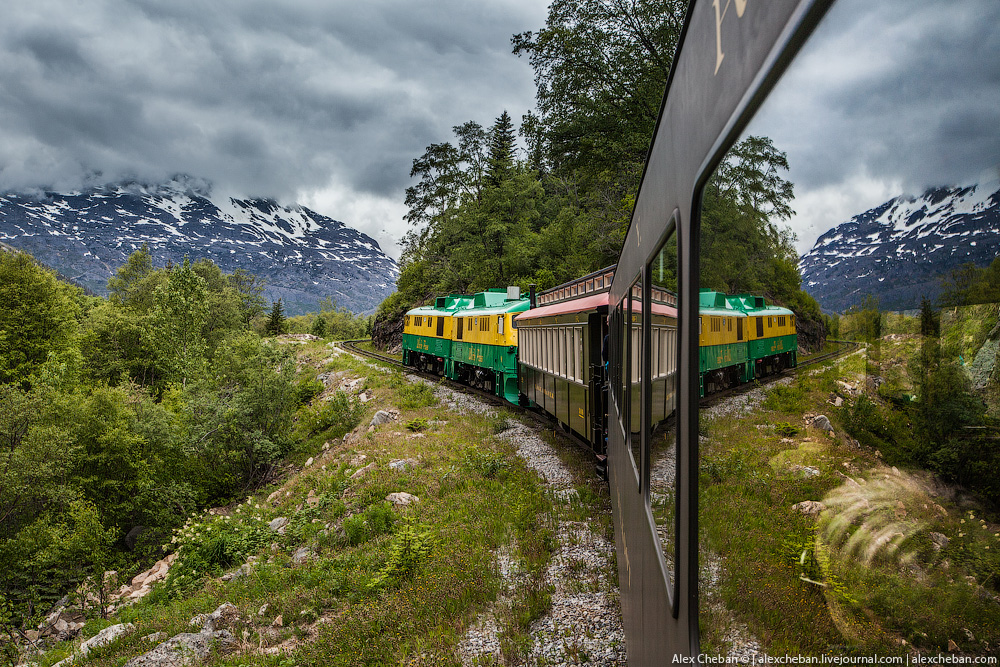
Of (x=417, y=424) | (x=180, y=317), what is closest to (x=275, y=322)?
(x=180, y=317)

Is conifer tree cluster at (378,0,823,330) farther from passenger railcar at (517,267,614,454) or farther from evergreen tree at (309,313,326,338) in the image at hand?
evergreen tree at (309,313,326,338)

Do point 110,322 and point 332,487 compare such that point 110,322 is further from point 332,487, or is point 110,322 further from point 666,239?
point 666,239

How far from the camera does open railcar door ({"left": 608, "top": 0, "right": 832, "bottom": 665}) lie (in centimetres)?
100

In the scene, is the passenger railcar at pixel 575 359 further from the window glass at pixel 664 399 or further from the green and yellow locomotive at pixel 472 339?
the window glass at pixel 664 399

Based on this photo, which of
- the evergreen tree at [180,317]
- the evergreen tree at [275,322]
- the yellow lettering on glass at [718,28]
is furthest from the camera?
the evergreen tree at [275,322]

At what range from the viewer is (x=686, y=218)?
1617 millimetres

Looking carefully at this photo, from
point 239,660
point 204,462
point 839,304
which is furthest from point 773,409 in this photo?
→ point 204,462

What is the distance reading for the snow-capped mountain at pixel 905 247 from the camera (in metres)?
0.62

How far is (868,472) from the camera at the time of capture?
78 centimetres

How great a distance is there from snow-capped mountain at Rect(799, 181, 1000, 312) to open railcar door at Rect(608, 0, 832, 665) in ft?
1.03

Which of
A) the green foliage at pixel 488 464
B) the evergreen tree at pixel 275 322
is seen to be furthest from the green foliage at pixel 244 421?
the evergreen tree at pixel 275 322

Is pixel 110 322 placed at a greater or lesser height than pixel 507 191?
lesser

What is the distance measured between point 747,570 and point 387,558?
6.87m

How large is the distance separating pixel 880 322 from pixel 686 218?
872 mm
